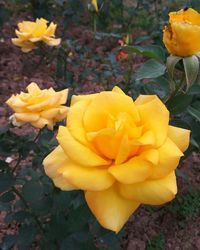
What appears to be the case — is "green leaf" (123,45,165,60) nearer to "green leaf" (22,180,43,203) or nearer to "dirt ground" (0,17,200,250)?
"green leaf" (22,180,43,203)

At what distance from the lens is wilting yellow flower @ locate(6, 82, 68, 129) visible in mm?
1172

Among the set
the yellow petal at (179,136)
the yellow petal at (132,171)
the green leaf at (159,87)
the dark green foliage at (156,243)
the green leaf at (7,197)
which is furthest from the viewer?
the dark green foliage at (156,243)

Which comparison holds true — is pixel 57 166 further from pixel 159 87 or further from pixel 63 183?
pixel 159 87

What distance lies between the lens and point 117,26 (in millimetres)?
3541

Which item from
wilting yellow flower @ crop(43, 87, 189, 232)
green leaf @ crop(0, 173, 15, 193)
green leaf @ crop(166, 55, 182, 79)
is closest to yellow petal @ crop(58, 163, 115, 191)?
wilting yellow flower @ crop(43, 87, 189, 232)

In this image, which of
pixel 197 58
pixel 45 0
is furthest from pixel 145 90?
pixel 45 0

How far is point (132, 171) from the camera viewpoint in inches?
30.5

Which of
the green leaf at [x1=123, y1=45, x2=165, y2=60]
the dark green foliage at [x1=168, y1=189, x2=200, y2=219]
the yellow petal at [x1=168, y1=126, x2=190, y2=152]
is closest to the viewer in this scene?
the yellow petal at [x1=168, y1=126, x2=190, y2=152]

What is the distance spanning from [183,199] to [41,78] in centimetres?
137

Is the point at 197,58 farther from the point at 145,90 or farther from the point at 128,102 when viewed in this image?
the point at 145,90

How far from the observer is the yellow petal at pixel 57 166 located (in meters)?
0.85

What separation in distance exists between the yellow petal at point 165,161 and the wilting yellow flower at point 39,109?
1.41 ft

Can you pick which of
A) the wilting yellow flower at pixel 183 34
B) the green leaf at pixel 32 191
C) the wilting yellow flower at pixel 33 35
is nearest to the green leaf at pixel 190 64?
the wilting yellow flower at pixel 183 34

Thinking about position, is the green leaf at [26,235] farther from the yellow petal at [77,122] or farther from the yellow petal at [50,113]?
the yellow petal at [77,122]
